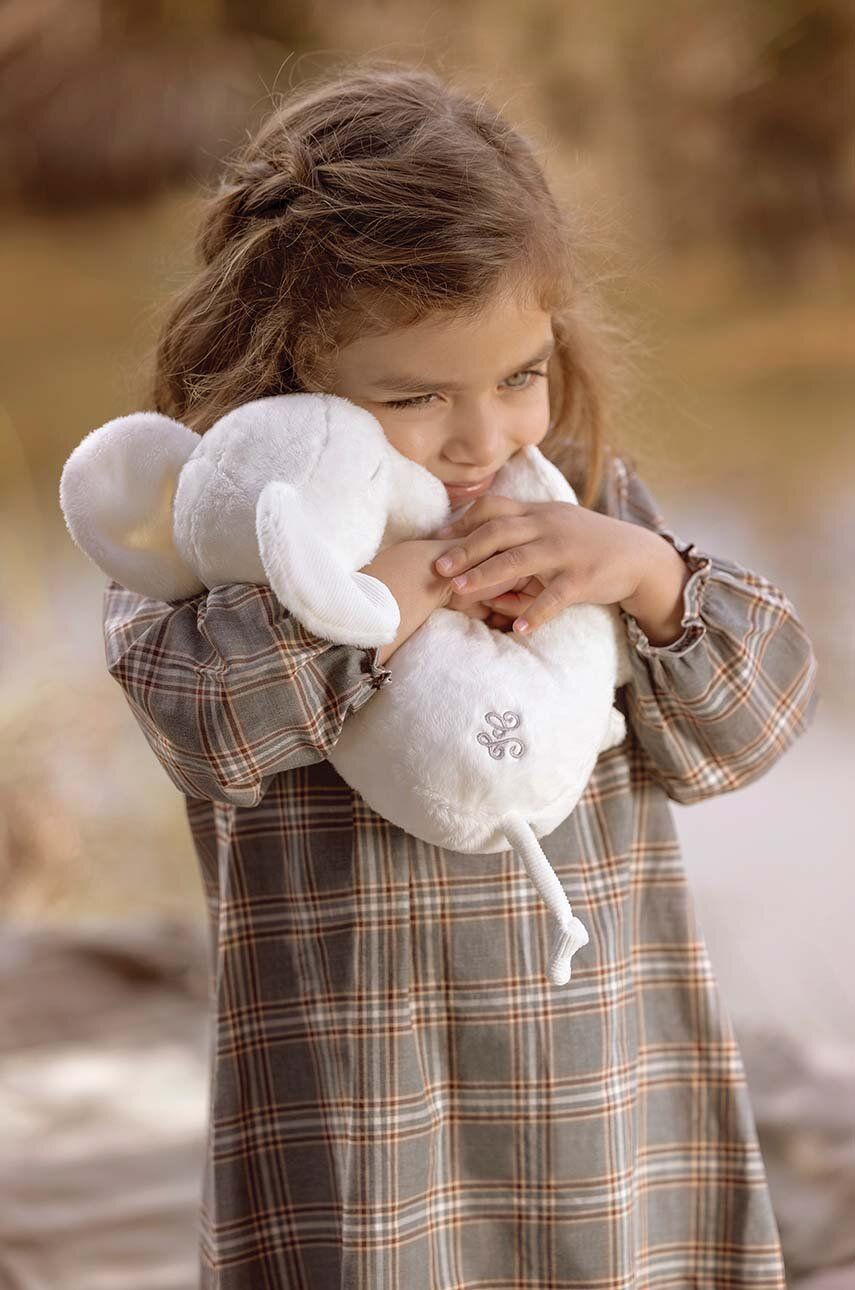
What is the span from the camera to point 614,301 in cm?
168

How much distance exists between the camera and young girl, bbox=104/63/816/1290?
0.76 m

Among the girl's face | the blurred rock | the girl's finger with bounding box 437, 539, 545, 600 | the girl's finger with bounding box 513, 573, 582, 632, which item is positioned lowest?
the blurred rock

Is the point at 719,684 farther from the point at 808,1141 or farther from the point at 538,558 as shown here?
the point at 808,1141

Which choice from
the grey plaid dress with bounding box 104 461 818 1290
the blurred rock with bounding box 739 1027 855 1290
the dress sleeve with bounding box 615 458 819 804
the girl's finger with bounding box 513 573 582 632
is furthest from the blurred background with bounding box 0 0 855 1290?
the girl's finger with bounding box 513 573 582 632

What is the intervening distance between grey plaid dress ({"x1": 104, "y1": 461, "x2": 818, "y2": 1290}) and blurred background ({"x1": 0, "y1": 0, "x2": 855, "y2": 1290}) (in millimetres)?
720

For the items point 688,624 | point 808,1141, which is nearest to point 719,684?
point 688,624

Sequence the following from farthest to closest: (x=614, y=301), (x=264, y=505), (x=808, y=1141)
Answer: (x=614, y=301) < (x=808, y=1141) < (x=264, y=505)

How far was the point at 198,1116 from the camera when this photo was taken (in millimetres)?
1667

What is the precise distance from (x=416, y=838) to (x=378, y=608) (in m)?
0.19

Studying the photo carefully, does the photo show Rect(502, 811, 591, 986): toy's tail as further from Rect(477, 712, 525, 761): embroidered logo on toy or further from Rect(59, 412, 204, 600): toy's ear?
Rect(59, 412, 204, 600): toy's ear

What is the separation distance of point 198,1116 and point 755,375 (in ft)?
3.92

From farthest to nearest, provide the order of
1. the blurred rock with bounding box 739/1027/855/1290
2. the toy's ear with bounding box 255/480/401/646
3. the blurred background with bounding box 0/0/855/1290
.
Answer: the blurred background with bounding box 0/0/855/1290 → the blurred rock with bounding box 739/1027/855/1290 → the toy's ear with bounding box 255/480/401/646

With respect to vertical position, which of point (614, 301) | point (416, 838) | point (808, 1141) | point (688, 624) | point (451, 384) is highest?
point (614, 301)

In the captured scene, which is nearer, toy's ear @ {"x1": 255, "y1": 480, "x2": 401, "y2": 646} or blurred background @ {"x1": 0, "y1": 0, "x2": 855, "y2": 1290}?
toy's ear @ {"x1": 255, "y1": 480, "x2": 401, "y2": 646}
